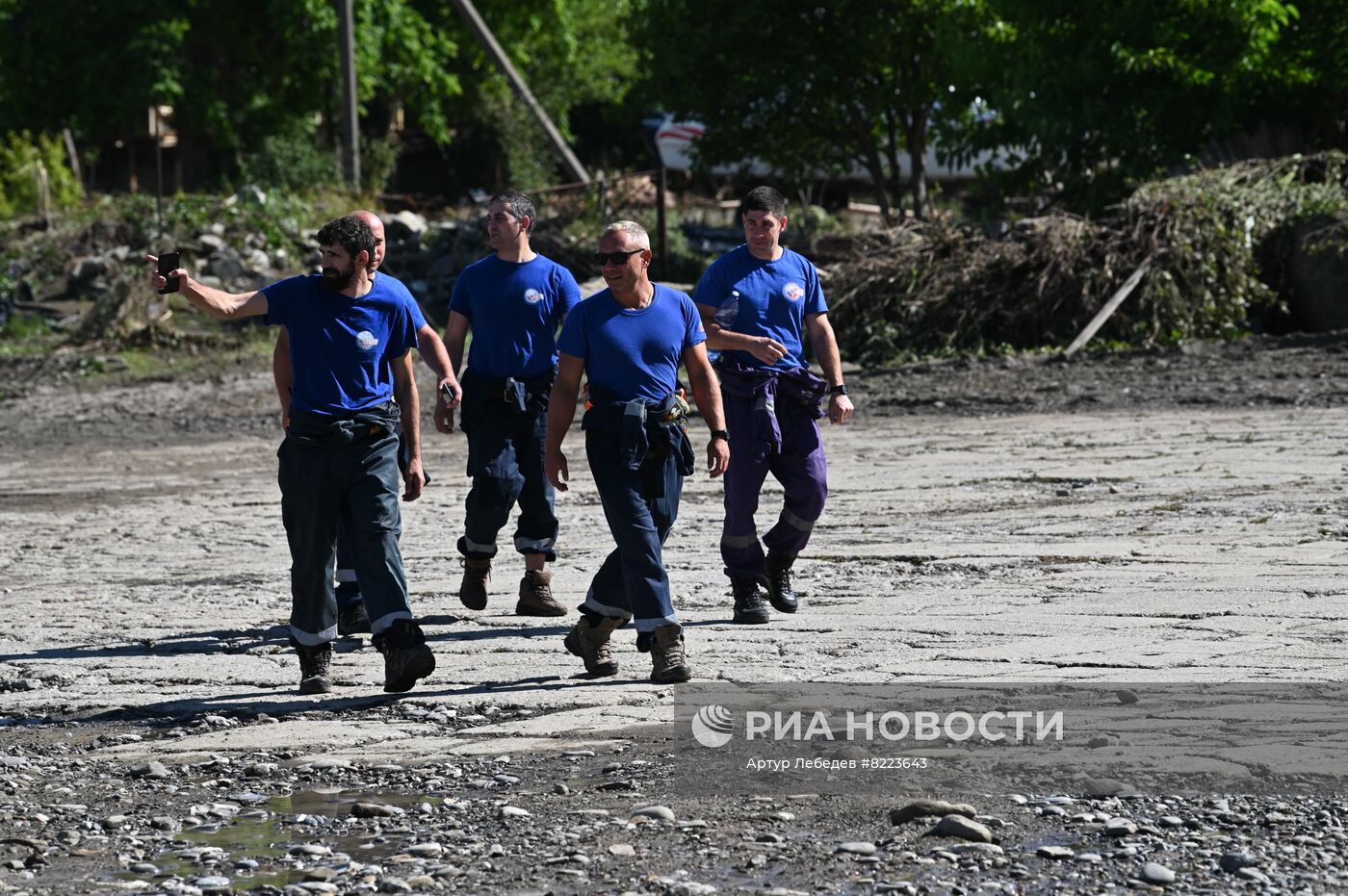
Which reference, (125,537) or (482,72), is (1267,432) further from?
(482,72)

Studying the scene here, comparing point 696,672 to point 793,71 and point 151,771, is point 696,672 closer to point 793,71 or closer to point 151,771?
point 151,771

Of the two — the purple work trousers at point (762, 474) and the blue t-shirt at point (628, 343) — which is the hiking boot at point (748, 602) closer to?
the purple work trousers at point (762, 474)

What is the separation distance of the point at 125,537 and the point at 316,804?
573cm

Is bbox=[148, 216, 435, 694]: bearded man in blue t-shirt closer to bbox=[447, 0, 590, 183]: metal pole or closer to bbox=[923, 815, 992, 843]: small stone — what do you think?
bbox=[923, 815, 992, 843]: small stone

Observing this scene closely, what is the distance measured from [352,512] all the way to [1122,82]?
605 inches

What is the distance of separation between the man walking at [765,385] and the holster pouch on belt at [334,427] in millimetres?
1536

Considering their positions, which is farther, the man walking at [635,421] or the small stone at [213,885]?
the man walking at [635,421]

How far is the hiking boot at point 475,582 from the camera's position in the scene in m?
7.89

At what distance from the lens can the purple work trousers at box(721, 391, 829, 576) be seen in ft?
24.3

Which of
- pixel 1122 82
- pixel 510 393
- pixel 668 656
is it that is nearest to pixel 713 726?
pixel 668 656

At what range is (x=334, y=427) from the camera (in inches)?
246

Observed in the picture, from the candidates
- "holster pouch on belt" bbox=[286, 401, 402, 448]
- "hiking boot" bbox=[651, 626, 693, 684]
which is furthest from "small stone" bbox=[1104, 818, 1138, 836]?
"holster pouch on belt" bbox=[286, 401, 402, 448]

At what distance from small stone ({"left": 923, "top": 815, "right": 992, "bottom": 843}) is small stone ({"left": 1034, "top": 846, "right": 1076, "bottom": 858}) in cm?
15

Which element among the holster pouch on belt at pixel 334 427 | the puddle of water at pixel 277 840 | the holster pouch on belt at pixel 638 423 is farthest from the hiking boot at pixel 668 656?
the puddle of water at pixel 277 840
